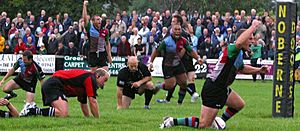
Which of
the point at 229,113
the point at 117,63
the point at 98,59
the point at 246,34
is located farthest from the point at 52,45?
the point at 246,34

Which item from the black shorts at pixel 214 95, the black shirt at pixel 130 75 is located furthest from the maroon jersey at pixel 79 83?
the black shirt at pixel 130 75

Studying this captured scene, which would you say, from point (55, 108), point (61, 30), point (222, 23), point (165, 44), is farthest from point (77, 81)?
point (61, 30)

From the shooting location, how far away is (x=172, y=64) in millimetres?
18672

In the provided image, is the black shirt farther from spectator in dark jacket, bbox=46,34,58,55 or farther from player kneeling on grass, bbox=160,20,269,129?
spectator in dark jacket, bbox=46,34,58,55

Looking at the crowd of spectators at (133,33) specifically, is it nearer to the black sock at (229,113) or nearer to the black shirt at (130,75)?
the black shirt at (130,75)

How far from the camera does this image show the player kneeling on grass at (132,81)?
16.8 m

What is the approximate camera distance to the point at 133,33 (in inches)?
1366

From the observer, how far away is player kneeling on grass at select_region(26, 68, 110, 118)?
1327 centimetres

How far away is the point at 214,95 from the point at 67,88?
2.95m

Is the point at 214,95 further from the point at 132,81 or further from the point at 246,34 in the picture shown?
the point at 132,81

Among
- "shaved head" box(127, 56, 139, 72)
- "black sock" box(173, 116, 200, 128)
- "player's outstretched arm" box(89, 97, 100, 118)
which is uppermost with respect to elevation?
"shaved head" box(127, 56, 139, 72)

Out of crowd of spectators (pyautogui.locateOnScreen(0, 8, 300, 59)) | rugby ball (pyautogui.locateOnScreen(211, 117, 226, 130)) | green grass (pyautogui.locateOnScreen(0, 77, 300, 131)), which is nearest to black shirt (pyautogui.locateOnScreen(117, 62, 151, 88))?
green grass (pyautogui.locateOnScreen(0, 77, 300, 131))

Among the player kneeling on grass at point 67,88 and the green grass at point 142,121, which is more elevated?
the player kneeling on grass at point 67,88

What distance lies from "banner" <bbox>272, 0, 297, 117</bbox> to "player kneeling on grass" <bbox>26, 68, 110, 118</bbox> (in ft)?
11.4
